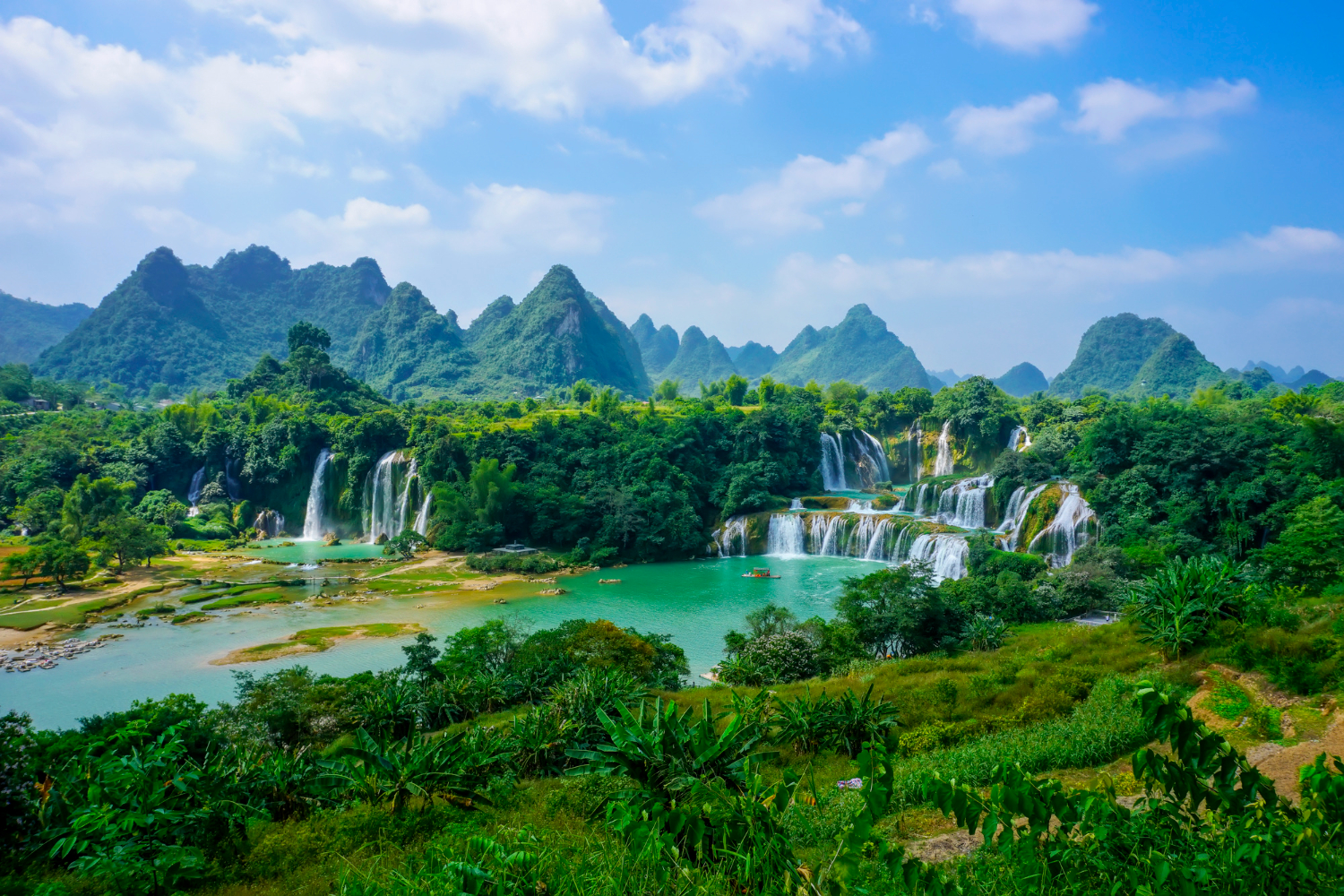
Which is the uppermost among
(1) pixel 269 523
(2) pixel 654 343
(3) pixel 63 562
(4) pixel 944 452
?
(2) pixel 654 343

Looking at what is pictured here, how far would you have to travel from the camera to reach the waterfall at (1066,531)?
1997cm

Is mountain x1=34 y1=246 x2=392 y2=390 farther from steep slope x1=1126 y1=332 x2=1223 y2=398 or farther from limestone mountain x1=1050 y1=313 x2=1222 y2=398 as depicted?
limestone mountain x1=1050 y1=313 x2=1222 y2=398

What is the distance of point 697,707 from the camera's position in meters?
9.45

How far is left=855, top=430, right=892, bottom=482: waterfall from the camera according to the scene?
116 feet

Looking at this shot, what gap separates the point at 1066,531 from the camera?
20.2 meters

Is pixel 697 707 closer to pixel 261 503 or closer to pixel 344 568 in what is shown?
pixel 344 568

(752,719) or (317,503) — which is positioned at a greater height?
(317,503)

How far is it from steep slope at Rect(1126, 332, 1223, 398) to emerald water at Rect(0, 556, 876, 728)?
5499 centimetres

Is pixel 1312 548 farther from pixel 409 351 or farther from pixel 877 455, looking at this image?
pixel 409 351

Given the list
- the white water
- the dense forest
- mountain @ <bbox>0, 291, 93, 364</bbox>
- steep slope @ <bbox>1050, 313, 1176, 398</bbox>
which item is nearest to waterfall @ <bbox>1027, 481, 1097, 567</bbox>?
the dense forest

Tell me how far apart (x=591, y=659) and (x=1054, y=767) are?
663 cm

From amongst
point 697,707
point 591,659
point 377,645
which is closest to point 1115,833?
point 697,707

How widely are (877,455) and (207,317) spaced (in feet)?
257

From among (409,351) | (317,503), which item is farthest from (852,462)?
(409,351)
